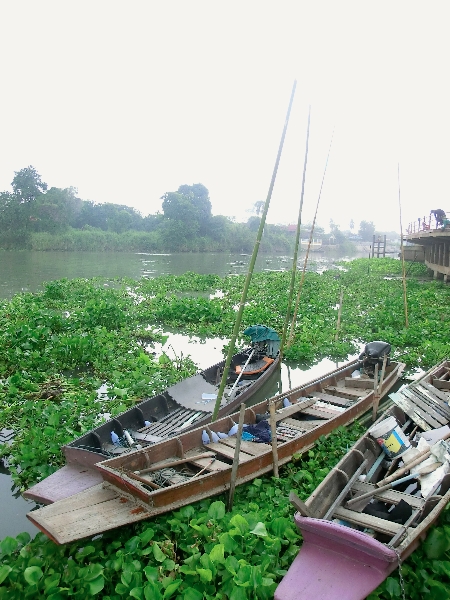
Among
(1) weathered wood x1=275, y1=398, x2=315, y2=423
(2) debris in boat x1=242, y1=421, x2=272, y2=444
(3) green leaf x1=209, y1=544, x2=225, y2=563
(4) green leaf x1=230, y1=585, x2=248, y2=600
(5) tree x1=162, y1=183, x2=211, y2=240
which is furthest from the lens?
(5) tree x1=162, y1=183, x2=211, y2=240

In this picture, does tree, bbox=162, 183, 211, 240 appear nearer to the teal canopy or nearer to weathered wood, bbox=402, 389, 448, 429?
the teal canopy

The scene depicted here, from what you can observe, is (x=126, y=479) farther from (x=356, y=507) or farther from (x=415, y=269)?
(x=415, y=269)

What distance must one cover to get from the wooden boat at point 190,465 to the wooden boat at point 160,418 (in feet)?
1.24

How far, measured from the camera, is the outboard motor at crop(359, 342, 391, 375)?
884 cm

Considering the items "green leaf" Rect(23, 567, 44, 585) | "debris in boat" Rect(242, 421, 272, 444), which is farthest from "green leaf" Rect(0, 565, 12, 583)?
"debris in boat" Rect(242, 421, 272, 444)

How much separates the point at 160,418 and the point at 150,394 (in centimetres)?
135

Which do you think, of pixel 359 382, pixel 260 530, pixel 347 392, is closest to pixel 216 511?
pixel 260 530

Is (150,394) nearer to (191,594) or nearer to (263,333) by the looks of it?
(263,333)

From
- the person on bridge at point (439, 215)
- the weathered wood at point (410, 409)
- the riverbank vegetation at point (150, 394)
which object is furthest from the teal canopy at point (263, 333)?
the person on bridge at point (439, 215)

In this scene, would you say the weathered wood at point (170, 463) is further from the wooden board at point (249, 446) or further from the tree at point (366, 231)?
the tree at point (366, 231)

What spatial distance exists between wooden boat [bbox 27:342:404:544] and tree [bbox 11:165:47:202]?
53.5 m

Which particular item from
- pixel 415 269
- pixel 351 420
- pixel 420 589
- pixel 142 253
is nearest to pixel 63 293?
pixel 351 420

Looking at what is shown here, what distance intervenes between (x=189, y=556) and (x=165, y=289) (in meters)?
18.1

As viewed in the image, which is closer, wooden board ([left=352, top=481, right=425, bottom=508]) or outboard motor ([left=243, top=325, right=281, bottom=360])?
wooden board ([left=352, top=481, right=425, bottom=508])
